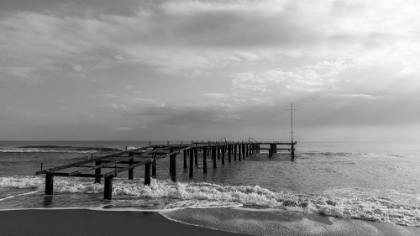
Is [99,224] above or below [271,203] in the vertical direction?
above

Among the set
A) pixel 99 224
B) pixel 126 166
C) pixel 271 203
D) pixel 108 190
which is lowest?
pixel 271 203

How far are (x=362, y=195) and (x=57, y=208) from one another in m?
17.3

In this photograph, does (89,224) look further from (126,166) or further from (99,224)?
(126,166)

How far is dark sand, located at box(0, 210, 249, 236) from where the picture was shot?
28.1ft

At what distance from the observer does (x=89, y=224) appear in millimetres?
9328

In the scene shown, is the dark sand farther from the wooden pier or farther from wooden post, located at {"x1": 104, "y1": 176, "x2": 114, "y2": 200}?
the wooden pier

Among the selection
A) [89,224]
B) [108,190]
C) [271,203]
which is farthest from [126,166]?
[271,203]

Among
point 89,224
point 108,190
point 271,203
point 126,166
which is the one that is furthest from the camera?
point 126,166

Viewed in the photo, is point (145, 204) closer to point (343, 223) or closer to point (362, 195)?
point (343, 223)

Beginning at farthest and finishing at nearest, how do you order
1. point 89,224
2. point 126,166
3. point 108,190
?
Answer: point 126,166
point 108,190
point 89,224

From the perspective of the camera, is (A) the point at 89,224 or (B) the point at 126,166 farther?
(B) the point at 126,166

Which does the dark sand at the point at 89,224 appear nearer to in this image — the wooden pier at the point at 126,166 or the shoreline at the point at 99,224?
the shoreline at the point at 99,224

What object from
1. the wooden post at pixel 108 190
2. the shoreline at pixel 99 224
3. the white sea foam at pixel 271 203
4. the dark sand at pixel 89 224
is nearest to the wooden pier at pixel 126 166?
the wooden post at pixel 108 190

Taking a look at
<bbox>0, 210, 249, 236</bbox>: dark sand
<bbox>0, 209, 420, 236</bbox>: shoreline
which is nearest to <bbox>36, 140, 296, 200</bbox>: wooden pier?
<bbox>0, 209, 420, 236</bbox>: shoreline
